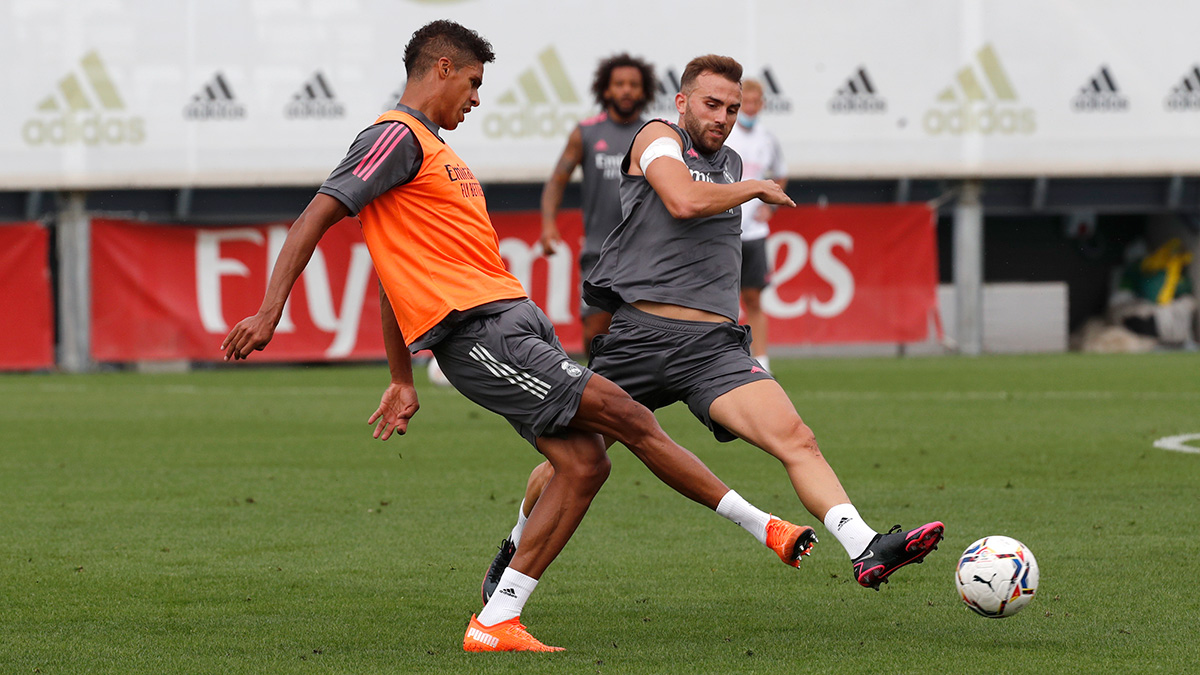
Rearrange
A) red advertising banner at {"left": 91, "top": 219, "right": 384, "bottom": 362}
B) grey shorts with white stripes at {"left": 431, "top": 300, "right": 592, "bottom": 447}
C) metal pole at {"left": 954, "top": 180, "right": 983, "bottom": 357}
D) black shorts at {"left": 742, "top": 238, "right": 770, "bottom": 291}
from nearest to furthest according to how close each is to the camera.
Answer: grey shorts with white stripes at {"left": 431, "top": 300, "right": 592, "bottom": 447}, black shorts at {"left": 742, "top": 238, "right": 770, "bottom": 291}, red advertising banner at {"left": 91, "top": 219, "right": 384, "bottom": 362}, metal pole at {"left": 954, "top": 180, "right": 983, "bottom": 357}

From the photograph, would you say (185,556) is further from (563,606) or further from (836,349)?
(836,349)

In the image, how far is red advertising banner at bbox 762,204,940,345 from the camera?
18.4 meters

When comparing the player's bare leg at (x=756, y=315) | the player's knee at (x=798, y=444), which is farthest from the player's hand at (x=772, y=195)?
the player's bare leg at (x=756, y=315)

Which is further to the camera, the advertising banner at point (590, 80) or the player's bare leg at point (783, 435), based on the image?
the advertising banner at point (590, 80)

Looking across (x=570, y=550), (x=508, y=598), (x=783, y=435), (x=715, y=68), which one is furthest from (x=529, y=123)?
(x=508, y=598)

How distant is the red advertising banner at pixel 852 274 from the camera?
18438 millimetres

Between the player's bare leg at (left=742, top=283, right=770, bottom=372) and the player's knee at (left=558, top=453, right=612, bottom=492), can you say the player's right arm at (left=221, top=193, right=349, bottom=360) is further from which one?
the player's bare leg at (left=742, top=283, right=770, bottom=372)

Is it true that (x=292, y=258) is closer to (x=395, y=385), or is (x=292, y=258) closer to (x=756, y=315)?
(x=395, y=385)

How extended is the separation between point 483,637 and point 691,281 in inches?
55.3

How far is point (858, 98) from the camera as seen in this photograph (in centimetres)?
1909

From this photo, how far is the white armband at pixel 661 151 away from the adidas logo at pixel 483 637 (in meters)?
1.60


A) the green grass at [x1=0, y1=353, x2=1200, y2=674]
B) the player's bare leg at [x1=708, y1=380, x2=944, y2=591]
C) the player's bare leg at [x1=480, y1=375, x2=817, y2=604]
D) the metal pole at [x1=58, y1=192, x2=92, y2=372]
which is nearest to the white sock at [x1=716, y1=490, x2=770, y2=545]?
the player's bare leg at [x1=480, y1=375, x2=817, y2=604]

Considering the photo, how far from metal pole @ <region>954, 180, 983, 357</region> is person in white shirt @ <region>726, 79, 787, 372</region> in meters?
6.50

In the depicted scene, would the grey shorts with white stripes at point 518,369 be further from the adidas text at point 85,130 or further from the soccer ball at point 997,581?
the adidas text at point 85,130
